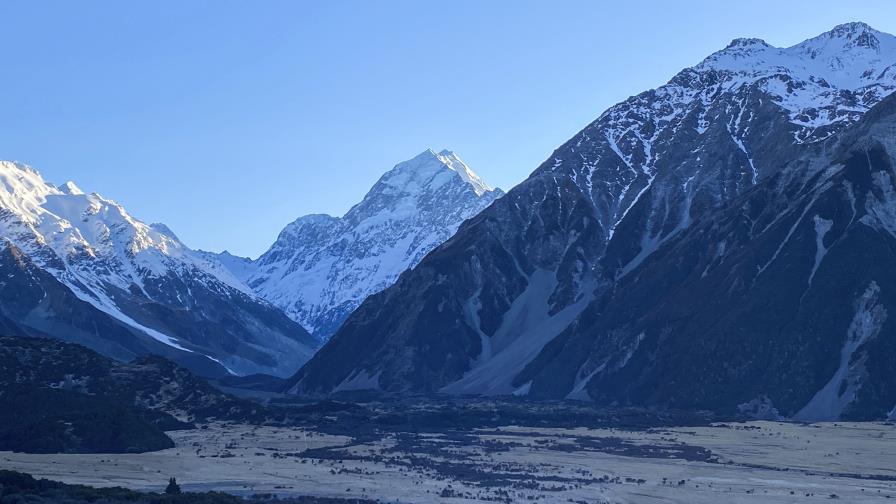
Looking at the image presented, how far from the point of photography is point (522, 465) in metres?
141

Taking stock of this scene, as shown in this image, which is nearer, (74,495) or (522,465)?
(74,495)

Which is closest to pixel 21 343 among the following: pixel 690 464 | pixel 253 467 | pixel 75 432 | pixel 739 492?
pixel 75 432

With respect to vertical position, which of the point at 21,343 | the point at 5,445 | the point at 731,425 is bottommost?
the point at 731,425

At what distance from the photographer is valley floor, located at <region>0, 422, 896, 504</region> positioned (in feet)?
378

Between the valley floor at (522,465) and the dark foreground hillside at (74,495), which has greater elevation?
the dark foreground hillside at (74,495)

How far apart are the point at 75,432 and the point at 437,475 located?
42.3 meters

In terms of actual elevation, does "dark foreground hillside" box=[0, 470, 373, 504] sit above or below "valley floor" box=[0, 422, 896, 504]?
above

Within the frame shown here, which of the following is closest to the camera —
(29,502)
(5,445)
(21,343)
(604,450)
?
(29,502)

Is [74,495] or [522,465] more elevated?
[74,495]

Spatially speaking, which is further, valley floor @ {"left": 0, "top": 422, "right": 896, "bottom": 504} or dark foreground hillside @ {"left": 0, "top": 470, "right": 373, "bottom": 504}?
valley floor @ {"left": 0, "top": 422, "right": 896, "bottom": 504}

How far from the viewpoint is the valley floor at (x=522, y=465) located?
115250 millimetres

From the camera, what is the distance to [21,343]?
183875 mm

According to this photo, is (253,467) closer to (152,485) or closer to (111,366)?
(152,485)

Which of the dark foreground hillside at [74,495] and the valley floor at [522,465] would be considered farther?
the valley floor at [522,465]
